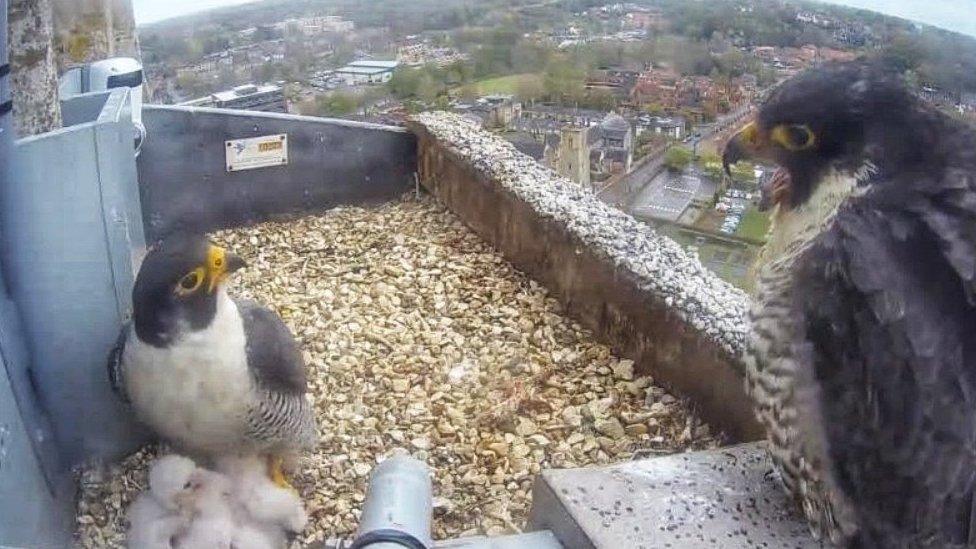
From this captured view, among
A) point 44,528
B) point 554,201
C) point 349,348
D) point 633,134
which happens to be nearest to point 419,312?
point 349,348

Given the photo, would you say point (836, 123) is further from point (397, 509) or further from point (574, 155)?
point (574, 155)

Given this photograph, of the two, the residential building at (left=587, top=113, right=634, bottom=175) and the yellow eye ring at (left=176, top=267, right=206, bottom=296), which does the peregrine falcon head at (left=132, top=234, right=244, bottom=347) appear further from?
the residential building at (left=587, top=113, right=634, bottom=175)

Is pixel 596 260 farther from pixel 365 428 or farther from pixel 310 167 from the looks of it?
pixel 310 167

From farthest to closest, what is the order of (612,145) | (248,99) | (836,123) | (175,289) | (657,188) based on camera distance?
(248,99) → (612,145) → (657,188) → (175,289) → (836,123)

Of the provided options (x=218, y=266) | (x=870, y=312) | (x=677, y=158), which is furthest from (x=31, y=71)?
(x=870, y=312)

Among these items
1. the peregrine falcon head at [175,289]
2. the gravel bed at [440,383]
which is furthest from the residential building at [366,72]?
the peregrine falcon head at [175,289]

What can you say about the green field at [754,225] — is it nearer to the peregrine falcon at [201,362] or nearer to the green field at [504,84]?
the green field at [504,84]
